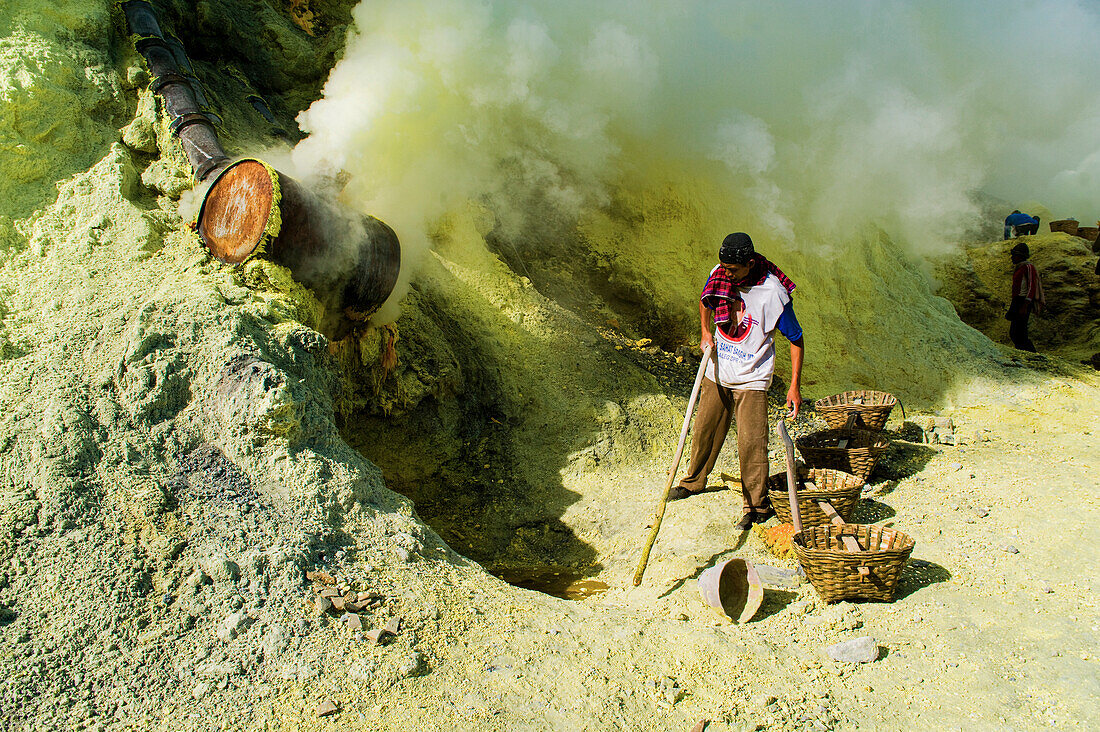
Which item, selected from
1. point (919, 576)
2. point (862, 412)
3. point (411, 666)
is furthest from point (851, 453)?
point (411, 666)

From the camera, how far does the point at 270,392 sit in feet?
9.20

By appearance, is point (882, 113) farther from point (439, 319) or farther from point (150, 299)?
point (150, 299)

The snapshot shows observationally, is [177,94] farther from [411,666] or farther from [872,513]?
[872,513]

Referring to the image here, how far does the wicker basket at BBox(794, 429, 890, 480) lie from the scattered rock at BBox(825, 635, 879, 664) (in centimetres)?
178

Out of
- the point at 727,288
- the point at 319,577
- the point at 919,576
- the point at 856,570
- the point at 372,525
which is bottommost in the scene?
the point at 319,577

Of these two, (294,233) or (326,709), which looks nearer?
A: (326,709)

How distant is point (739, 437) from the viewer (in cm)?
371

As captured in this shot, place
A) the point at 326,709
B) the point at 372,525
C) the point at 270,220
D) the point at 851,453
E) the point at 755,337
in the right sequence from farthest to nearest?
the point at 851,453
the point at 755,337
the point at 270,220
the point at 372,525
the point at 326,709

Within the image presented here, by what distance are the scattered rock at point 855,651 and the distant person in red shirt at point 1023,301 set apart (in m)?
6.94

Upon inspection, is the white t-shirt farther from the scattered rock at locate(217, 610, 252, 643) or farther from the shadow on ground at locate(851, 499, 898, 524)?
the scattered rock at locate(217, 610, 252, 643)

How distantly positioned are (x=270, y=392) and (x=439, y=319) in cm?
225

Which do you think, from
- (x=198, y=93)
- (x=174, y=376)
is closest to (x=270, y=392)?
(x=174, y=376)

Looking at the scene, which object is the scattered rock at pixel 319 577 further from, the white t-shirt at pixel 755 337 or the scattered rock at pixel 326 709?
the white t-shirt at pixel 755 337

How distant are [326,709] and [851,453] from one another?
3467mm
